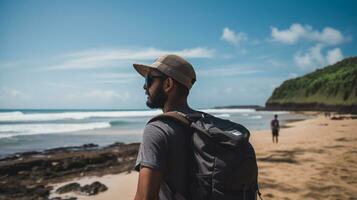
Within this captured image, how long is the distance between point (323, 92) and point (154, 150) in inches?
3937

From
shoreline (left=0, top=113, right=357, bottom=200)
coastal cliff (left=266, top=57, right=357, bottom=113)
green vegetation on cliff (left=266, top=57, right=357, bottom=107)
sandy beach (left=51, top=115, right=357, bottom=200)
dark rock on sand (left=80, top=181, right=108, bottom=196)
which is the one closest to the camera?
sandy beach (left=51, top=115, right=357, bottom=200)

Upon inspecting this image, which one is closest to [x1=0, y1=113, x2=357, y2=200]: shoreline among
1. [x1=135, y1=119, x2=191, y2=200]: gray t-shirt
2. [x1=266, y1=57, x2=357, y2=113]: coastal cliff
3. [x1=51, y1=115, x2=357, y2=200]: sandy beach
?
[x1=51, y1=115, x2=357, y2=200]: sandy beach

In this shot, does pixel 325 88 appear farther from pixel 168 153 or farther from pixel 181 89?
pixel 168 153

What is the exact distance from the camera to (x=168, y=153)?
1808mm

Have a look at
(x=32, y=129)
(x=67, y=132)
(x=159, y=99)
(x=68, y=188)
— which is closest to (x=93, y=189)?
(x=68, y=188)

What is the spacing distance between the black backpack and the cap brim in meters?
0.43

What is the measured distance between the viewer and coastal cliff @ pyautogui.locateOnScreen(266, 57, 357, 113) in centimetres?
7831

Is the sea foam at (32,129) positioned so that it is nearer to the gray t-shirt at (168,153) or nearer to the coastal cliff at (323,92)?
the gray t-shirt at (168,153)

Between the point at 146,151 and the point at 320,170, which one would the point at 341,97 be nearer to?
the point at 320,170

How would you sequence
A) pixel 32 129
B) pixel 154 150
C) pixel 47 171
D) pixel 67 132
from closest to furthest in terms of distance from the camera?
pixel 154 150, pixel 47 171, pixel 67 132, pixel 32 129

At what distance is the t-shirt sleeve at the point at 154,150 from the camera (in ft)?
5.70

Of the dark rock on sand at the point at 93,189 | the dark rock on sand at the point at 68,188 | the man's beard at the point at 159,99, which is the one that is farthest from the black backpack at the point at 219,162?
the dark rock on sand at the point at 68,188

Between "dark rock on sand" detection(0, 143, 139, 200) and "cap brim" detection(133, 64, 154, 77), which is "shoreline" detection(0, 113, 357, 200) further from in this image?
"cap brim" detection(133, 64, 154, 77)

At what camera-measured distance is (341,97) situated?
80500 millimetres
